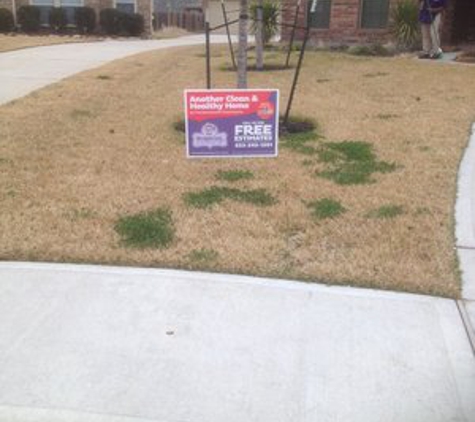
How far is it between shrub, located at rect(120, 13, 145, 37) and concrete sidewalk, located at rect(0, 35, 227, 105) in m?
6.49

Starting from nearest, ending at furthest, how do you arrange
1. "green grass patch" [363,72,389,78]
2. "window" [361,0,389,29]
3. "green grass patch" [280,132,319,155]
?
"green grass patch" [280,132,319,155] < "green grass patch" [363,72,389,78] < "window" [361,0,389,29]

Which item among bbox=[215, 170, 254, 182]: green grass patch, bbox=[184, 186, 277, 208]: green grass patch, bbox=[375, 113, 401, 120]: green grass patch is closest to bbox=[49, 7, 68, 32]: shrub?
bbox=[375, 113, 401, 120]: green grass patch

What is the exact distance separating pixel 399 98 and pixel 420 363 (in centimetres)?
718

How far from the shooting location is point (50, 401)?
9.70 feet

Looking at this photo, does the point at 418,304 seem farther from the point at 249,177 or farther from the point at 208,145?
the point at 208,145

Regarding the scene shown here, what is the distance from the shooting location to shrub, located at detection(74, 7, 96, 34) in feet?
86.6

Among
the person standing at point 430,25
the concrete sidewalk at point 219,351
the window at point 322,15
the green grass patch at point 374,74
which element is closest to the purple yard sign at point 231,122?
the concrete sidewalk at point 219,351

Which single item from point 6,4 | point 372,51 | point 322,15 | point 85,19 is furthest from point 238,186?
point 6,4

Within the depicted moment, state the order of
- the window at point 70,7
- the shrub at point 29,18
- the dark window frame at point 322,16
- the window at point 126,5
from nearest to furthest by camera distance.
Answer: the dark window frame at point 322,16 < the shrub at point 29,18 < the window at point 70,7 < the window at point 126,5

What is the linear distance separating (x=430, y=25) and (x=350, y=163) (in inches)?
369

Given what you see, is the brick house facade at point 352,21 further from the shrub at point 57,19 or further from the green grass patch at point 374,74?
the shrub at point 57,19

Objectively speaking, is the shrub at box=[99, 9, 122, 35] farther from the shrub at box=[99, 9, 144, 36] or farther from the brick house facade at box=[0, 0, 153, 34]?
the brick house facade at box=[0, 0, 153, 34]

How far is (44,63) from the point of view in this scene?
48.7 feet

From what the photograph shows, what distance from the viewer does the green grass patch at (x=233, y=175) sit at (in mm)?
6023
